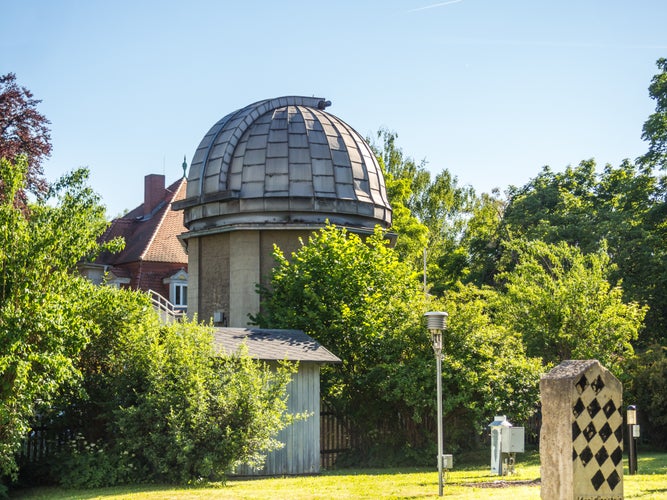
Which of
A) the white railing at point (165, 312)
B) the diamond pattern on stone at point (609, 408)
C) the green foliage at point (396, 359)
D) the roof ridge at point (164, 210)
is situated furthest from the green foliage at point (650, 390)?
the roof ridge at point (164, 210)

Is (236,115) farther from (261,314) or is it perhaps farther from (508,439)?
(508,439)

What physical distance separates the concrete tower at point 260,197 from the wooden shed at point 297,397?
30.6ft

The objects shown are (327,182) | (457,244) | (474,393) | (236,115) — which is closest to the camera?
(474,393)

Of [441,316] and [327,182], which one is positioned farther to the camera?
[327,182]

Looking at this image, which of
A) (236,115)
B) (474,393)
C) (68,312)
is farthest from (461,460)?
(236,115)

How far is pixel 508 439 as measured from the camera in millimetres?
18672

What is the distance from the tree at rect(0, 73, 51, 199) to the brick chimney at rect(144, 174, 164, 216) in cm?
2612

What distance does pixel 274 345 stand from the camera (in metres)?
21.8

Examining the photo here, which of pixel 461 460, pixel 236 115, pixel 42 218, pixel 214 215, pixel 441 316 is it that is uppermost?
pixel 236 115

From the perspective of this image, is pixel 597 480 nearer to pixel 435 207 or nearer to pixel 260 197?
pixel 260 197

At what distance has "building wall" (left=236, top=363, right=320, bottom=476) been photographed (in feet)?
68.4

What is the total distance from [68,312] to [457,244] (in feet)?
143

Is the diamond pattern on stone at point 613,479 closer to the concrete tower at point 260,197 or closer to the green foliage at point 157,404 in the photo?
the green foliage at point 157,404

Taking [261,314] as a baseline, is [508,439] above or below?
below
